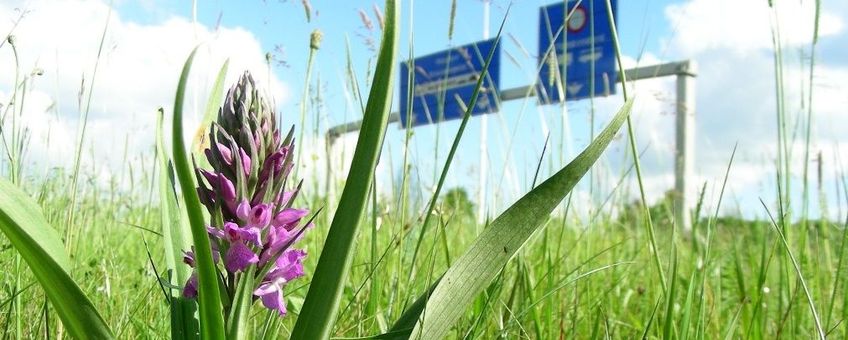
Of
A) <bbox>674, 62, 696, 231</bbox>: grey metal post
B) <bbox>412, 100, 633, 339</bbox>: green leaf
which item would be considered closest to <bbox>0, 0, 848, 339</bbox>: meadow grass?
<bbox>412, 100, 633, 339</bbox>: green leaf

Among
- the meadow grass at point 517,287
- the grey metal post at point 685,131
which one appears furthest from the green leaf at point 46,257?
the grey metal post at point 685,131

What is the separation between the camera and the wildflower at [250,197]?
2.29ft

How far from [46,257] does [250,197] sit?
0.19 m

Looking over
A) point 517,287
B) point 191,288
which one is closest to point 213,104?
point 191,288

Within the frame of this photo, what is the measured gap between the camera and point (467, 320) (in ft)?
4.62

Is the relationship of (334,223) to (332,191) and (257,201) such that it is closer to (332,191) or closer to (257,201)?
(257,201)

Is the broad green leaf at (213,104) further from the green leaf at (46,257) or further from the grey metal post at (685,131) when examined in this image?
the grey metal post at (685,131)

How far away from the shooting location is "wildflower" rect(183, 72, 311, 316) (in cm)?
70

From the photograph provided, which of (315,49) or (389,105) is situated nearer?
(389,105)

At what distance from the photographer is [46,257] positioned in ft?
2.15

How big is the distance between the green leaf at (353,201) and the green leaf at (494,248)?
0.12 m

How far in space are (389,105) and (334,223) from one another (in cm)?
12

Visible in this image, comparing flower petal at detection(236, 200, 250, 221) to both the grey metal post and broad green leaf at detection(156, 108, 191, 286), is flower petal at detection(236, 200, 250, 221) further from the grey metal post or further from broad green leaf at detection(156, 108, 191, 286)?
the grey metal post

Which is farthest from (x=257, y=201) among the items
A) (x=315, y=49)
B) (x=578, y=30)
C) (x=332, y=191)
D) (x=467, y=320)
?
(x=578, y=30)
